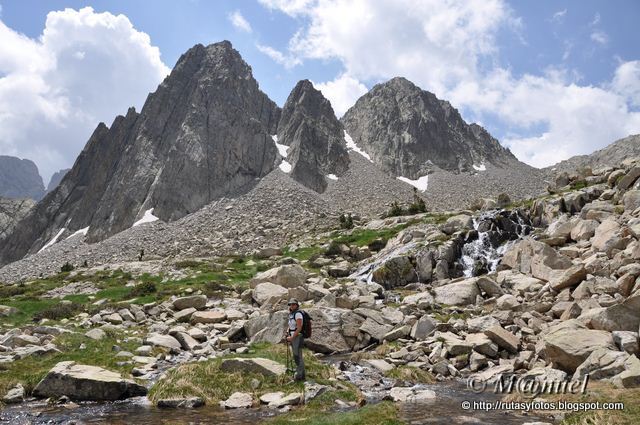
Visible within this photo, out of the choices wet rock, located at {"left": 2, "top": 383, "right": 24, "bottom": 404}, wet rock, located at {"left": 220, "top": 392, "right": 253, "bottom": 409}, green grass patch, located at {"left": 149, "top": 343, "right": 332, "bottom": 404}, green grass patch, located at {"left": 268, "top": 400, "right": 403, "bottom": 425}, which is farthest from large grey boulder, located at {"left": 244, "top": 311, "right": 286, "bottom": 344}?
wet rock, located at {"left": 2, "top": 383, "right": 24, "bottom": 404}

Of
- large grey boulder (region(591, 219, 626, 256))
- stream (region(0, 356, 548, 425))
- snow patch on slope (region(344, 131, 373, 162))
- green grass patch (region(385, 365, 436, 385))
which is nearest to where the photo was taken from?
stream (region(0, 356, 548, 425))

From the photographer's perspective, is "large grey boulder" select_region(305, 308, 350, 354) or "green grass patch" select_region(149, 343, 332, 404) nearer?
"green grass patch" select_region(149, 343, 332, 404)

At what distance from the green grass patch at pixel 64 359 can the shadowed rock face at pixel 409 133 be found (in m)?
138

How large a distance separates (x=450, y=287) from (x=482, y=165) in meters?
160

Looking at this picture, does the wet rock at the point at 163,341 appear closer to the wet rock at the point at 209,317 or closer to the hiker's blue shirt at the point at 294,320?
the wet rock at the point at 209,317

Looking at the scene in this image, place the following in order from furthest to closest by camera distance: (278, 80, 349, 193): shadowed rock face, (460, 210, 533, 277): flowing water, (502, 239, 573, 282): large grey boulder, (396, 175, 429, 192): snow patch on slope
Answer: (396, 175, 429, 192): snow patch on slope → (278, 80, 349, 193): shadowed rock face → (460, 210, 533, 277): flowing water → (502, 239, 573, 282): large grey boulder

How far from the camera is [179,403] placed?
13.5m

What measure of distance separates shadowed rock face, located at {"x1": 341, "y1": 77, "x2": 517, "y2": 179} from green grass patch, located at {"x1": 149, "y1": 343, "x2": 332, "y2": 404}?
14159 centimetres

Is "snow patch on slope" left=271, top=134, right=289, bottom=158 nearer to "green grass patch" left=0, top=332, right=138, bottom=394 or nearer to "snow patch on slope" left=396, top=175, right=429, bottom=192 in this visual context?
"snow patch on slope" left=396, top=175, right=429, bottom=192

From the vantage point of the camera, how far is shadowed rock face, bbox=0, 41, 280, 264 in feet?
381

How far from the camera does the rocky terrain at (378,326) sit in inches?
568

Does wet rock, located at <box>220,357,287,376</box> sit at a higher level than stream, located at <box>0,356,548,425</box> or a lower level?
higher

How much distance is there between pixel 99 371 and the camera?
49.7ft
